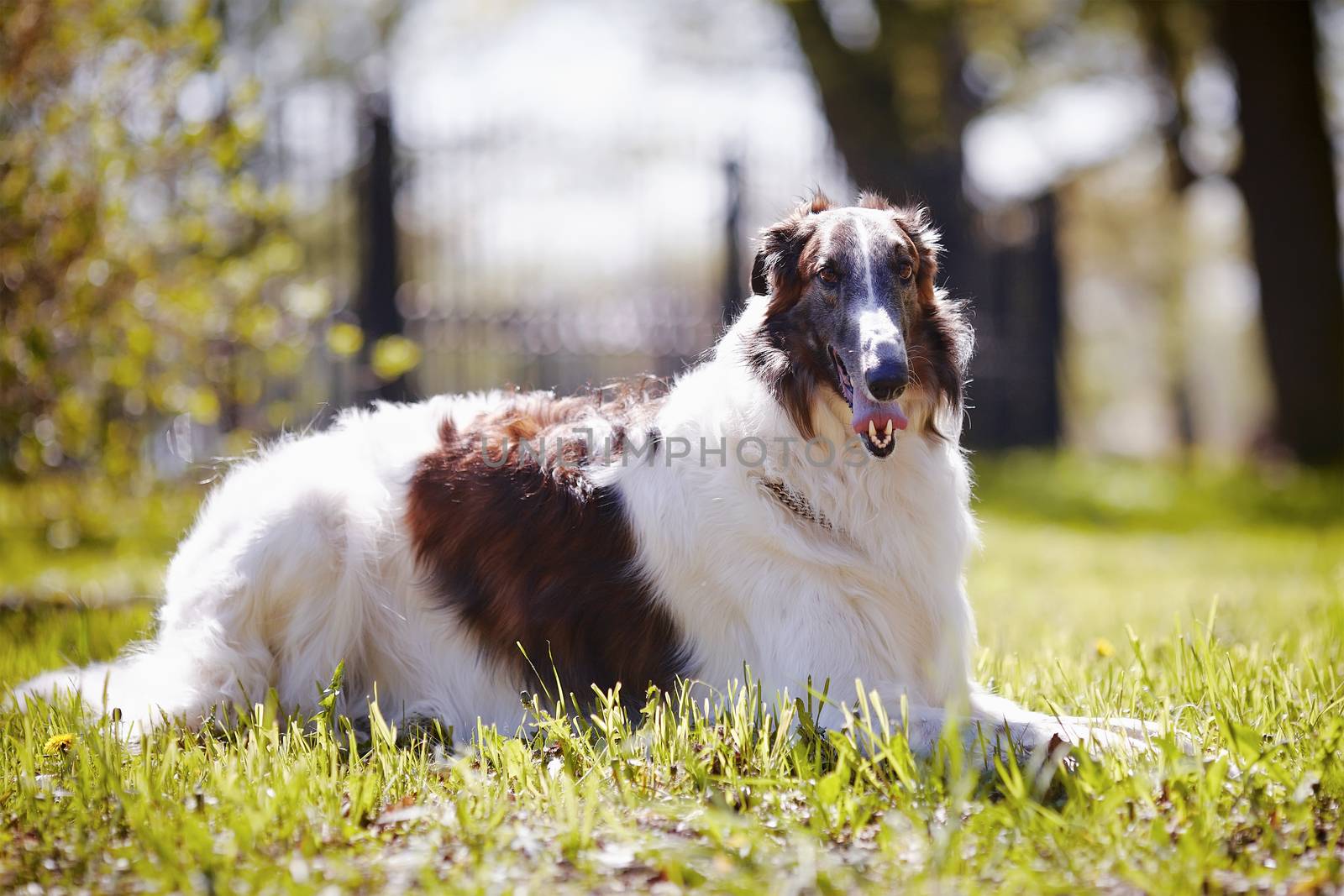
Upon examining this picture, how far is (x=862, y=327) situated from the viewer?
9.78ft

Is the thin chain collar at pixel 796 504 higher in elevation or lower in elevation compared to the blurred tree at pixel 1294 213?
lower

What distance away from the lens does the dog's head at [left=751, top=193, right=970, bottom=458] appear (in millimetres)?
2943

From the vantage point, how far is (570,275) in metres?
13.1

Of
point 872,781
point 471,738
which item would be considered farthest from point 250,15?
point 872,781

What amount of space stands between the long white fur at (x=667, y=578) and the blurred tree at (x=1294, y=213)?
10640mm

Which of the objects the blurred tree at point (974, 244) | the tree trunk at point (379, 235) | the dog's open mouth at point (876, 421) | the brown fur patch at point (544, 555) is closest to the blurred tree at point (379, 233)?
the tree trunk at point (379, 235)

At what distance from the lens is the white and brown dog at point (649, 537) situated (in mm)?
3148

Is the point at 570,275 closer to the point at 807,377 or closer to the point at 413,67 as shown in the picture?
the point at 413,67

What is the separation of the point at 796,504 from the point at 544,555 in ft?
2.78

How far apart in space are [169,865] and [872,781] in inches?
63.1

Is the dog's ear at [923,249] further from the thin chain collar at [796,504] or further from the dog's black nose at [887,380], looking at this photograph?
the thin chain collar at [796,504]

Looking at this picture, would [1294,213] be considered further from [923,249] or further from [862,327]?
[862,327]

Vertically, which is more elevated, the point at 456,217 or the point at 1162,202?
the point at 1162,202

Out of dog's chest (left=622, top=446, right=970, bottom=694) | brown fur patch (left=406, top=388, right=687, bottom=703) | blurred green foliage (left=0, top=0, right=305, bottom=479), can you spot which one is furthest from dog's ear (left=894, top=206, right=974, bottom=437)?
blurred green foliage (left=0, top=0, right=305, bottom=479)
